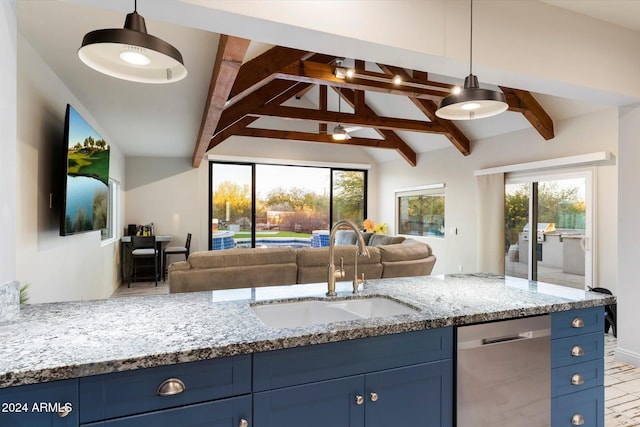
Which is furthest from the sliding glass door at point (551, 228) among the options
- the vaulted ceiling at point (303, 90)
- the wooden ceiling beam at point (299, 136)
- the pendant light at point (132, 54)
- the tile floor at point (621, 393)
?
the pendant light at point (132, 54)

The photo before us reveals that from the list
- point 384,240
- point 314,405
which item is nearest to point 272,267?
point 314,405

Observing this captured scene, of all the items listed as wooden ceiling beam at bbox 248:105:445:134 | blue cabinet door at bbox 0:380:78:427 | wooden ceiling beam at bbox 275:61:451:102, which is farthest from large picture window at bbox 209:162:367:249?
blue cabinet door at bbox 0:380:78:427

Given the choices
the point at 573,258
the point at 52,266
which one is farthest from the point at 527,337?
the point at 573,258

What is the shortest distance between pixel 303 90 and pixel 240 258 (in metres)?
4.35

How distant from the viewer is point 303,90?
6859mm

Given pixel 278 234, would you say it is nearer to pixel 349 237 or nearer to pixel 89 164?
pixel 349 237

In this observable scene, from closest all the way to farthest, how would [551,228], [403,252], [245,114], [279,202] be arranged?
[403,252]
[551,228]
[245,114]
[279,202]

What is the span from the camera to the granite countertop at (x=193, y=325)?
41.0 inches

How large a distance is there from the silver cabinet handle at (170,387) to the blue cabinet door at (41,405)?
0.22 meters

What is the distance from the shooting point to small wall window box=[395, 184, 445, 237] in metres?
7.12

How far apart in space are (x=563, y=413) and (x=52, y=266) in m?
3.68

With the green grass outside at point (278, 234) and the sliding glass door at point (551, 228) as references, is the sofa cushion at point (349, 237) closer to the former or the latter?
the green grass outside at point (278, 234)

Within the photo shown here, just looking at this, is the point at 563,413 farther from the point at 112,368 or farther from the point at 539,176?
the point at 539,176

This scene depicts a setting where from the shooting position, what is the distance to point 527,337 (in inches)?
66.7
